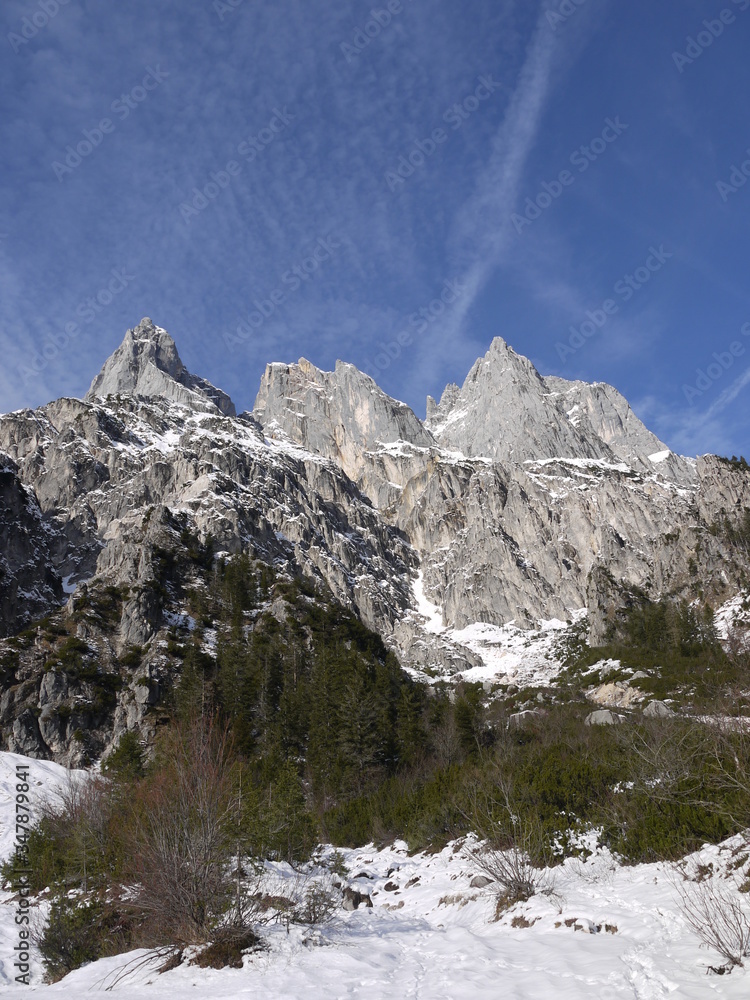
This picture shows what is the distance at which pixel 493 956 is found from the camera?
10469mm

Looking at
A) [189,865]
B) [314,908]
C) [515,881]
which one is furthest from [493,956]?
[189,865]

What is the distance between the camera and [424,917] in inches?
608

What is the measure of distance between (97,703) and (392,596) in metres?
150

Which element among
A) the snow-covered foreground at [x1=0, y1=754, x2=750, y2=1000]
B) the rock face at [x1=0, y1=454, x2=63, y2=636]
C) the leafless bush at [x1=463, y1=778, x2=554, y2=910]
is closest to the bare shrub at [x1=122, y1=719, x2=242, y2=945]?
the snow-covered foreground at [x1=0, y1=754, x2=750, y2=1000]

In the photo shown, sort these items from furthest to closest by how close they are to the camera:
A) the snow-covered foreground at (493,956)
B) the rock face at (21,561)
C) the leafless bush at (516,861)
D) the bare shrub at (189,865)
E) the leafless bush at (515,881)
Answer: the rock face at (21,561) → the leafless bush at (516,861) → the leafless bush at (515,881) → the bare shrub at (189,865) → the snow-covered foreground at (493,956)

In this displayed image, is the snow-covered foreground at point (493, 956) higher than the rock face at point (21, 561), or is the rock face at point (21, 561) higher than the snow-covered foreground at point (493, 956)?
Answer: the rock face at point (21, 561)

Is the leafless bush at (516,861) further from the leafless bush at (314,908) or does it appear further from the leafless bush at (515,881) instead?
the leafless bush at (314,908)

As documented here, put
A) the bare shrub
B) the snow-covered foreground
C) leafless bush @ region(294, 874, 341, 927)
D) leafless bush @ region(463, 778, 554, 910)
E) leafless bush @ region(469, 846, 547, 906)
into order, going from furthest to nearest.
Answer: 1. leafless bush @ region(463, 778, 554, 910)
2. leafless bush @ region(469, 846, 547, 906)
3. leafless bush @ region(294, 874, 341, 927)
4. the bare shrub
5. the snow-covered foreground

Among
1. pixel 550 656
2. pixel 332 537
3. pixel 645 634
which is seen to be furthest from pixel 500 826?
pixel 332 537

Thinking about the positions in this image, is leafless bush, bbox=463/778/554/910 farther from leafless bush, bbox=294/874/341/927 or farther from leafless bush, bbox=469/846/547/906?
leafless bush, bbox=294/874/341/927

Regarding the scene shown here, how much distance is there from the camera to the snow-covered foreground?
8148 mm

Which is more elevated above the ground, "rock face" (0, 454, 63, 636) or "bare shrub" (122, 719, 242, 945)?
"rock face" (0, 454, 63, 636)

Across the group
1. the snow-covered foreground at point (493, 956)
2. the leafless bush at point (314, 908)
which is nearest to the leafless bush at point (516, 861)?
the snow-covered foreground at point (493, 956)

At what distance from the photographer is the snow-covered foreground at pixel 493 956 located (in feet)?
26.7
